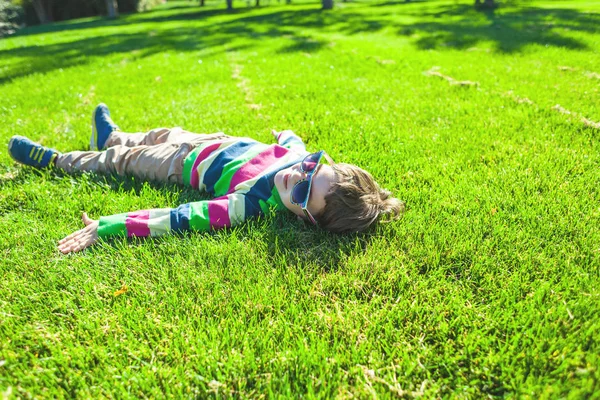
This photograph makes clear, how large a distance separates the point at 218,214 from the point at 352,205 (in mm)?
934

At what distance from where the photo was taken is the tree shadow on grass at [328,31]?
9703 mm

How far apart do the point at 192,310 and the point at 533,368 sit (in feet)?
5.40

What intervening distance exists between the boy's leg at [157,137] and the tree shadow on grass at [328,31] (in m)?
5.84

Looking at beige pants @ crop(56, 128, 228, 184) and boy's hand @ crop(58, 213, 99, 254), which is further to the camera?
beige pants @ crop(56, 128, 228, 184)

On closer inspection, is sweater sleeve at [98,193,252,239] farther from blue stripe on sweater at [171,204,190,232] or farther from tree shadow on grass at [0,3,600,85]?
tree shadow on grass at [0,3,600,85]

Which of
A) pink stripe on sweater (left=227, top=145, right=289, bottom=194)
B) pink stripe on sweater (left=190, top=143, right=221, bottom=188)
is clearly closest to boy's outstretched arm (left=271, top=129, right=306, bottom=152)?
pink stripe on sweater (left=227, top=145, right=289, bottom=194)

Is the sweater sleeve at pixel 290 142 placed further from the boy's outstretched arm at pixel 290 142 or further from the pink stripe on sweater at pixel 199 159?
the pink stripe on sweater at pixel 199 159

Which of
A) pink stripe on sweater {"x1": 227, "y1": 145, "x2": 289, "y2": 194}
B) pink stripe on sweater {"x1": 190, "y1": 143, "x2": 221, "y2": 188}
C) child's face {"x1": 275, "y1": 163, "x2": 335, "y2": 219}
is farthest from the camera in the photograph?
pink stripe on sweater {"x1": 190, "y1": 143, "x2": 221, "y2": 188}

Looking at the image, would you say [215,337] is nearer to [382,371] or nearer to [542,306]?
[382,371]

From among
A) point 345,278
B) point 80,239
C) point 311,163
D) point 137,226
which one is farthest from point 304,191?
point 80,239

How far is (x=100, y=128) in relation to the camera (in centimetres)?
409

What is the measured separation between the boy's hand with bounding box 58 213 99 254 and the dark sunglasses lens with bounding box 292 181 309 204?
135 centimetres

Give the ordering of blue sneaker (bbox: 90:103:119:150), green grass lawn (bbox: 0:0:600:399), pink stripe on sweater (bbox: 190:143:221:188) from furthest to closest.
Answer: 1. blue sneaker (bbox: 90:103:119:150)
2. pink stripe on sweater (bbox: 190:143:221:188)
3. green grass lawn (bbox: 0:0:600:399)

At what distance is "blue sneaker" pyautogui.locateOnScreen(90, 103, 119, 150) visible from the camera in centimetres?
402
